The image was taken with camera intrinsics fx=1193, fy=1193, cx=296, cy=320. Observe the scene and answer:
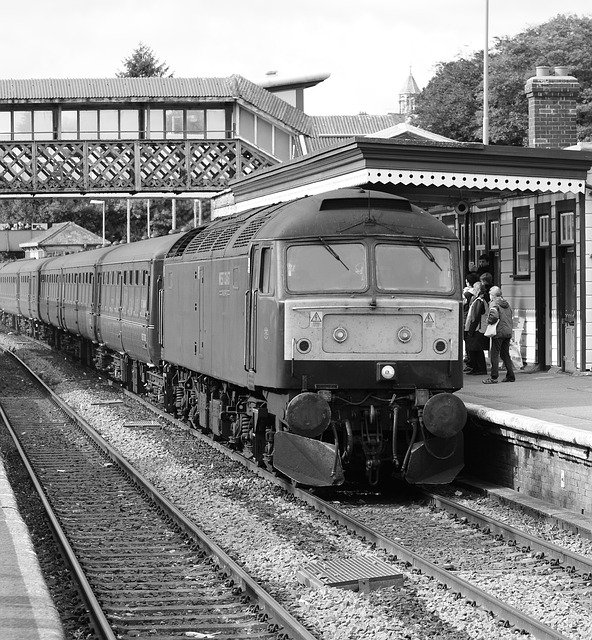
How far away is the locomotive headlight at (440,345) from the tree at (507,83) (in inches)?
1752

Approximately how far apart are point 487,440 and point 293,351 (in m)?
2.85

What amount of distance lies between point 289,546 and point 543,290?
1088 cm

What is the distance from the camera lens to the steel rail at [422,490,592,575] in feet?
29.0

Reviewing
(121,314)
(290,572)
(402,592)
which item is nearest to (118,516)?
(290,572)

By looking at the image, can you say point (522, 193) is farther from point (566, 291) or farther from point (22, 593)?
point (22, 593)

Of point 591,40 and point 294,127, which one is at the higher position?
point 591,40

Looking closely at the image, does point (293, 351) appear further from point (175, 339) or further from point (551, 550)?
point (175, 339)

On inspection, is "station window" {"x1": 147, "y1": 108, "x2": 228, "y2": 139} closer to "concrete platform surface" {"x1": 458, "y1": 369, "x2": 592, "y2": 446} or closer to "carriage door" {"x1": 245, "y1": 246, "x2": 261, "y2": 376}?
"concrete platform surface" {"x1": 458, "y1": 369, "x2": 592, "y2": 446}

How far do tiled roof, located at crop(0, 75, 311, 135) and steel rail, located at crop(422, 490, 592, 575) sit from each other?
79.6 feet

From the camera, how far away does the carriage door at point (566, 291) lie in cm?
1859

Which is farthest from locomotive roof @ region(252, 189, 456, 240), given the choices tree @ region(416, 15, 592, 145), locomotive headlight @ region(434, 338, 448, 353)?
tree @ region(416, 15, 592, 145)


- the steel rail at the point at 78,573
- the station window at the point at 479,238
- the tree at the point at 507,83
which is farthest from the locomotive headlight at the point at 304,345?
the tree at the point at 507,83

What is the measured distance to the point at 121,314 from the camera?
22953mm

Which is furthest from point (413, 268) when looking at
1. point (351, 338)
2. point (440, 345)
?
point (351, 338)
